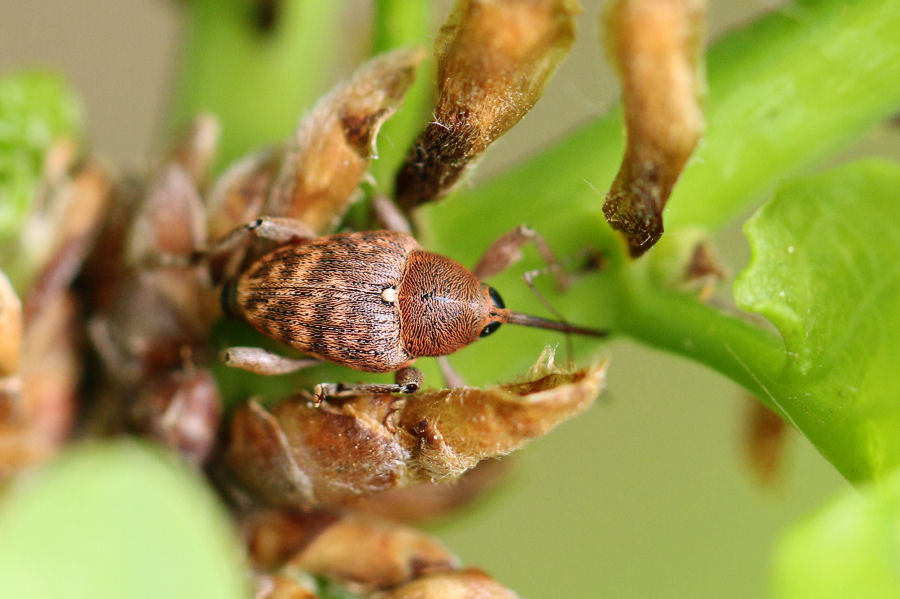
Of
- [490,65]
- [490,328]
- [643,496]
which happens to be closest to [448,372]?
[490,328]

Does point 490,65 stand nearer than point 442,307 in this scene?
Yes

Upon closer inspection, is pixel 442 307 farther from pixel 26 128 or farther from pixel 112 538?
pixel 26 128

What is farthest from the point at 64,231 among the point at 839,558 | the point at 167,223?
the point at 839,558

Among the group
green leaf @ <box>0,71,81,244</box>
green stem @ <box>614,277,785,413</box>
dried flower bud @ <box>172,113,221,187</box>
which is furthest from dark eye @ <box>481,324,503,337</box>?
green leaf @ <box>0,71,81,244</box>

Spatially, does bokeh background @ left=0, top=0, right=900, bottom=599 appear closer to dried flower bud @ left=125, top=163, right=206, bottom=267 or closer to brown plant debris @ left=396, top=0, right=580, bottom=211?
dried flower bud @ left=125, top=163, right=206, bottom=267

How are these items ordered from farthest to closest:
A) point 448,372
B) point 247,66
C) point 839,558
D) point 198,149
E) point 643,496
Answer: point 643,496
point 247,66
point 198,149
point 448,372
point 839,558

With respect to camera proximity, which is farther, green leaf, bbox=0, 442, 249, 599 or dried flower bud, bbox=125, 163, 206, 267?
dried flower bud, bbox=125, 163, 206, 267

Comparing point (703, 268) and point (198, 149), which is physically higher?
point (198, 149)

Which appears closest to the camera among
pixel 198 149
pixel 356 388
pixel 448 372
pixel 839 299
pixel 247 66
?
pixel 839 299

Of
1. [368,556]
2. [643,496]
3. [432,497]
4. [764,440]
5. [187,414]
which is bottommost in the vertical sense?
[643,496]
